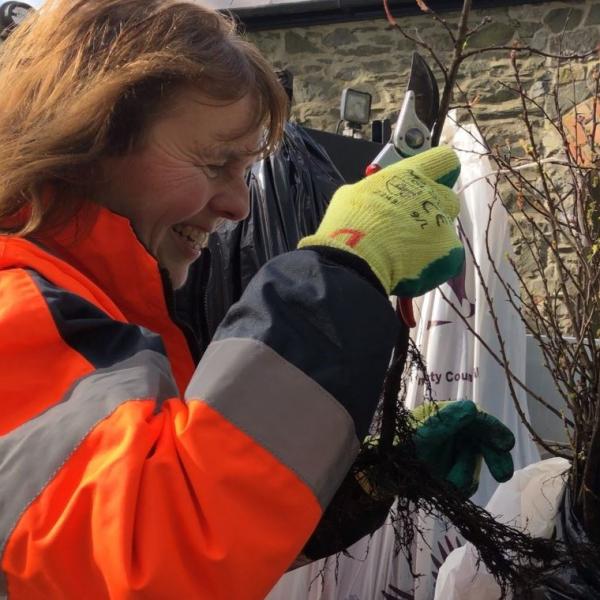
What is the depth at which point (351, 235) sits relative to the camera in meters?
1.03

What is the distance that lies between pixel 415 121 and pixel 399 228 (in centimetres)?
43

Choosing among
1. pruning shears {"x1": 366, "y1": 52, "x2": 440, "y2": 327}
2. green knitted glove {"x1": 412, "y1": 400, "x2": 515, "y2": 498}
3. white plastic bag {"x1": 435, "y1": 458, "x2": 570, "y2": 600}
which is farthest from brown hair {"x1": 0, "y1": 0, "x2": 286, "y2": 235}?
white plastic bag {"x1": 435, "y1": 458, "x2": 570, "y2": 600}

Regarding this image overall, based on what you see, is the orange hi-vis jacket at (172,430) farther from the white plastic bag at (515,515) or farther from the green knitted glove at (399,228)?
the white plastic bag at (515,515)

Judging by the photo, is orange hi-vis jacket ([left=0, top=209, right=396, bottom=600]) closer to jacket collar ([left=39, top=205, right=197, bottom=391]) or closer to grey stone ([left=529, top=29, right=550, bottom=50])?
jacket collar ([left=39, top=205, right=197, bottom=391])

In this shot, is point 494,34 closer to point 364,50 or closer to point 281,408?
point 364,50

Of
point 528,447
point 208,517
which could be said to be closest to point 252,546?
point 208,517

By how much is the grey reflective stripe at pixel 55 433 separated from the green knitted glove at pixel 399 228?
30 centimetres

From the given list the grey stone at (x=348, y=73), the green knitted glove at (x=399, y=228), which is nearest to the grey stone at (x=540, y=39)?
the grey stone at (x=348, y=73)

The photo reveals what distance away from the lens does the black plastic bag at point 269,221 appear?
192 centimetres

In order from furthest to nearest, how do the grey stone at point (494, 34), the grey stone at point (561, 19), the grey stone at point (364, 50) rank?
1. the grey stone at point (364, 50)
2. the grey stone at point (494, 34)
3. the grey stone at point (561, 19)

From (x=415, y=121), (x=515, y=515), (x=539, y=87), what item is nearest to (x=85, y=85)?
(x=415, y=121)

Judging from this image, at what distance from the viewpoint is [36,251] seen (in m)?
0.97

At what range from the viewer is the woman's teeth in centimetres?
123

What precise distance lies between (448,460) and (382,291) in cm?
59
